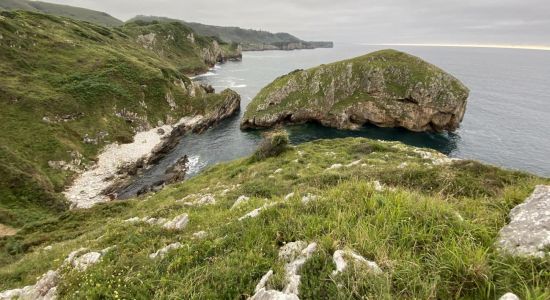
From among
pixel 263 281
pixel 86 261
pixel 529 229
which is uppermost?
pixel 529 229

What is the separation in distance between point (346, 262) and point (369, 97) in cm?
6916

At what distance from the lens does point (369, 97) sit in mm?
69688

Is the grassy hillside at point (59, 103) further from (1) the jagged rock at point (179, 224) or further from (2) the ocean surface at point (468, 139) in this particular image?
(1) the jagged rock at point (179, 224)

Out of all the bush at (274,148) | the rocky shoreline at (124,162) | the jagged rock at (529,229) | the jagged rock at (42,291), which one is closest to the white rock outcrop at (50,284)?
the jagged rock at (42,291)

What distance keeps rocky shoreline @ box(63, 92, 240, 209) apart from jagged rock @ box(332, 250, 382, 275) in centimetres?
4048

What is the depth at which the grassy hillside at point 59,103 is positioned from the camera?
3625cm

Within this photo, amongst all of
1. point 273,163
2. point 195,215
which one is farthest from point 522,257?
point 273,163

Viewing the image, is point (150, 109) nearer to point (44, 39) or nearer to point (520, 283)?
→ point (44, 39)

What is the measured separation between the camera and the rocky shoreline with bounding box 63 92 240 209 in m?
40.0

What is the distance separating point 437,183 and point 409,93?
60.0m

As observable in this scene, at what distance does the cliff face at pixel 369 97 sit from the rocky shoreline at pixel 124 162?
635 inches

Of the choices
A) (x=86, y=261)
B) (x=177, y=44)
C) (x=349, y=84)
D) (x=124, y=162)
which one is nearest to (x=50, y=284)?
(x=86, y=261)

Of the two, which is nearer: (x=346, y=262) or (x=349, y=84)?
(x=346, y=262)

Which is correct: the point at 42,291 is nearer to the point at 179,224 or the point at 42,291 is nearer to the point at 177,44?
the point at 179,224
